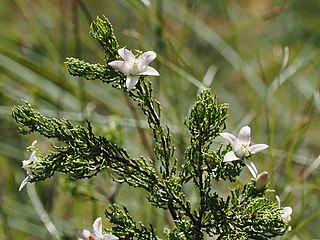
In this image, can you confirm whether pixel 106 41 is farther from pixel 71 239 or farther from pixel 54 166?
pixel 71 239

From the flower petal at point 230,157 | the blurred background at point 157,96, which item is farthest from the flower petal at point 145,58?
the blurred background at point 157,96

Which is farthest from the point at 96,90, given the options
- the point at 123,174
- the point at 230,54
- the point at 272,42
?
the point at 123,174

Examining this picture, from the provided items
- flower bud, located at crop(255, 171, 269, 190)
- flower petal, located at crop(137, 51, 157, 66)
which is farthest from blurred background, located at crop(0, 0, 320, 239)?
flower petal, located at crop(137, 51, 157, 66)

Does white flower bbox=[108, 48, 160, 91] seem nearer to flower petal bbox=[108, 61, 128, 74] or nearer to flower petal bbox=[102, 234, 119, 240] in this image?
flower petal bbox=[108, 61, 128, 74]

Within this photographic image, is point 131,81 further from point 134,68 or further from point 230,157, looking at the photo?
point 230,157

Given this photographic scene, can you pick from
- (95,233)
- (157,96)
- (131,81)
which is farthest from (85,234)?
(157,96)

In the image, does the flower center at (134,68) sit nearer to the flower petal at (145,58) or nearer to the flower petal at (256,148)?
the flower petal at (145,58)
